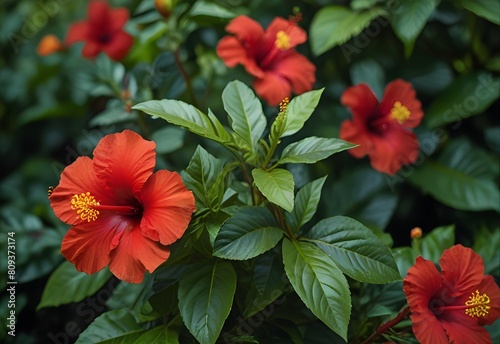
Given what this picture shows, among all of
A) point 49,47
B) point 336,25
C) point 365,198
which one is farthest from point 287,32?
point 49,47

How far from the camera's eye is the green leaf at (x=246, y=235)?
0.78 metres

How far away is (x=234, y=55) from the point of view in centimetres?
116

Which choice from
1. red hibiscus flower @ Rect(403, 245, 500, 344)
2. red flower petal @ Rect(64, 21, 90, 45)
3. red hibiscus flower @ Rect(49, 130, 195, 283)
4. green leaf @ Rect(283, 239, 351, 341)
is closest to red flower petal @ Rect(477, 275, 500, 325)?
red hibiscus flower @ Rect(403, 245, 500, 344)

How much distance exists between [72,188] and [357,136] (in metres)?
0.57

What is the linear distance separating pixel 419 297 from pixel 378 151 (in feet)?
1.37

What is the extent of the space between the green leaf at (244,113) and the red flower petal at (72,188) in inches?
8.5

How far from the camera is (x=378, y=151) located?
1.18 metres

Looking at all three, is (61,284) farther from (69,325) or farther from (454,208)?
(454,208)

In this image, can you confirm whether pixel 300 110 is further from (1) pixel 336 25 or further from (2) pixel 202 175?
(1) pixel 336 25

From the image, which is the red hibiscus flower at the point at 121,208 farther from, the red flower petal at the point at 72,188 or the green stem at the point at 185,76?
the green stem at the point at 185,76

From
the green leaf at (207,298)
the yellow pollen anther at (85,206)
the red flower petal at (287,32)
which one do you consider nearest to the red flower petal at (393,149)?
the red flower petal at (287,32)

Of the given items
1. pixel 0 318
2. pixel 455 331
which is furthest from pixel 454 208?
pixel 0 318

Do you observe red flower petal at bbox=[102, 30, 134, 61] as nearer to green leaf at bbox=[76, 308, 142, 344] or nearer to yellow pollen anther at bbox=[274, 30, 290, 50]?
yellow pollen anther at bbox=[274, 30, 290, 50]

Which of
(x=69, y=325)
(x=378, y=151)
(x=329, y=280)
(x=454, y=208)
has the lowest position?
(x=69, y=325)
